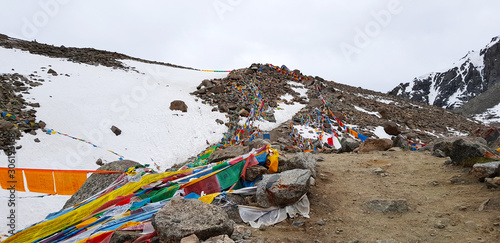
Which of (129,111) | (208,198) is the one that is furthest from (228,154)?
(129,111)

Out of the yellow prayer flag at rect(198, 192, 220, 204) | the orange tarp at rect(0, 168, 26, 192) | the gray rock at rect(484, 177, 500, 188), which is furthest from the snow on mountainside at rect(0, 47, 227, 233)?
the gray rock at rect(484, 177, 500, 188)

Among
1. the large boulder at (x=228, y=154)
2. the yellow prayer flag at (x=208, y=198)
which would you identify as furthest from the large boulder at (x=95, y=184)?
the yellow prayer flag at (x=208, y=198)

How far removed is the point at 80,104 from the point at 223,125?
762 centimetres

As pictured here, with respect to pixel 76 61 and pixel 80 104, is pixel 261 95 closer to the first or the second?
pixel 80 104

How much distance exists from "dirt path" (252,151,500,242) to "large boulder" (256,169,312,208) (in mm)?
407

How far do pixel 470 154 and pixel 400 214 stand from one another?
10.3ft

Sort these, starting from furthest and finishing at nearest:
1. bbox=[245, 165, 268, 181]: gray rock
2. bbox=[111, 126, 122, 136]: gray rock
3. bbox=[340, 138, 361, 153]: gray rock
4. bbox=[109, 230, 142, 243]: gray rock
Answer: bbox=[111, 126, 122, 136]: gray rock → bbox=[340, 138, 361, 153]: gray rock → bbox=[245, 165, 268, 181]: gray rock → bbox=[109, 230, 142, 243]: gray rock

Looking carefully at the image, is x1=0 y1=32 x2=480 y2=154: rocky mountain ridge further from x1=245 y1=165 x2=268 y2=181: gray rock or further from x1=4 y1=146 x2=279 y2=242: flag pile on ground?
x1=4 y1=146 x2=279 y2=242: flag pile on ground

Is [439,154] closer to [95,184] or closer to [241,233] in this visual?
[241,233]

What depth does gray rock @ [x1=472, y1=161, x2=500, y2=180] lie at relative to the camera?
5.23 metres

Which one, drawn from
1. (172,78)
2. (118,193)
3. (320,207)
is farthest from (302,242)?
(172,78)

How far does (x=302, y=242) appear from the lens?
4074 millimetres

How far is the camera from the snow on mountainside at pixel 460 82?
4008 inches

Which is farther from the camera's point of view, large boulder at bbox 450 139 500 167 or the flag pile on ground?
large boulder at bbox 450 139 500 167
